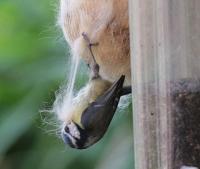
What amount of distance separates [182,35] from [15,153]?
1314 millimetres

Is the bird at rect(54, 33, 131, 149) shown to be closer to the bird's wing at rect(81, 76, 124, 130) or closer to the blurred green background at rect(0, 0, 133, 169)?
the bird's wing at rect(81, 76, 124, 130)

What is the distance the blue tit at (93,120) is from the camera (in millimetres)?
1122

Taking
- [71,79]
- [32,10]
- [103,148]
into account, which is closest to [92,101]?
[71,79]

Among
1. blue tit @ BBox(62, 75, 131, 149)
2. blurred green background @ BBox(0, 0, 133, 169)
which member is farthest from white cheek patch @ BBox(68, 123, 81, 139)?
blurred green background @ BBox(0, 0, 133, 169)

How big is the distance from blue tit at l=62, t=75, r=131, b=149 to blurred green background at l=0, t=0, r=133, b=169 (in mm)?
809

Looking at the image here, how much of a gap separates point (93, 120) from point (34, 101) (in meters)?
0.99

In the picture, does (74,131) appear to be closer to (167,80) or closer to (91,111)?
(91,111)

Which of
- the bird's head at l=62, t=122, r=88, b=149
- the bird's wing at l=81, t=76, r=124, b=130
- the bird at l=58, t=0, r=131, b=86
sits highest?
the bird at l=58, t=0, r=131, b=86

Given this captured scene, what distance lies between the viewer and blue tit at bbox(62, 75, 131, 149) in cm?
112

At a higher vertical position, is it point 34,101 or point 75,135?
point 75,135

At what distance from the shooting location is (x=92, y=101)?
113 cm

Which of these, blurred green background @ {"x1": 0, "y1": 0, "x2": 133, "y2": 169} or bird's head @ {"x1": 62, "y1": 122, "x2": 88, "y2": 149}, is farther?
blurred green background @ {"x1": 0, "y1": 0, "x2": 133, "y2": 169}

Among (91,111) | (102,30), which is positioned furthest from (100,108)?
(102,30)

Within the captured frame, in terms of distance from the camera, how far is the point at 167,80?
109 cm
